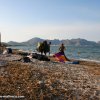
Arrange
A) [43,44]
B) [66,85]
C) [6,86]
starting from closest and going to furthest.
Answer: [6,86] → [66,85] → [43,44]

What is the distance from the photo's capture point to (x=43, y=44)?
181 ft

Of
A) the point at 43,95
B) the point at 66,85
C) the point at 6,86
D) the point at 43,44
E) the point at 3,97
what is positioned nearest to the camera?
the point at 3,97

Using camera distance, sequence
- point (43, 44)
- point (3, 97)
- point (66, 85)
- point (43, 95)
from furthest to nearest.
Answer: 1. point (43, 44)
2. point (66, 85)
3. point (43, 95)
4. point (3, 97)

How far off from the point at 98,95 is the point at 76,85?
8.85 ft

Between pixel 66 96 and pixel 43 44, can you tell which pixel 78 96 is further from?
pixel 43 44

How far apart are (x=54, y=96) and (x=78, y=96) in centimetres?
135

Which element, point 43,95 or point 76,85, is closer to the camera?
point 43,95

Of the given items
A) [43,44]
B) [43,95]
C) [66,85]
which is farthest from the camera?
[43,44]

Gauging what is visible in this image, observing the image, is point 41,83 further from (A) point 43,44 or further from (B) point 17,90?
(A) point 43,44

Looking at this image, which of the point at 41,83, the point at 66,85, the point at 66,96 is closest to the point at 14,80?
the point at 41,83

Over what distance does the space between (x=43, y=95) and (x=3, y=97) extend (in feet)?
7.31

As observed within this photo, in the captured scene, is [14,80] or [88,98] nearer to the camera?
[88,98]

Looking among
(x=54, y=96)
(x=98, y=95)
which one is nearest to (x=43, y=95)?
(x=54, y=96)

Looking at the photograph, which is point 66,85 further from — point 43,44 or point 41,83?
point 43,44
